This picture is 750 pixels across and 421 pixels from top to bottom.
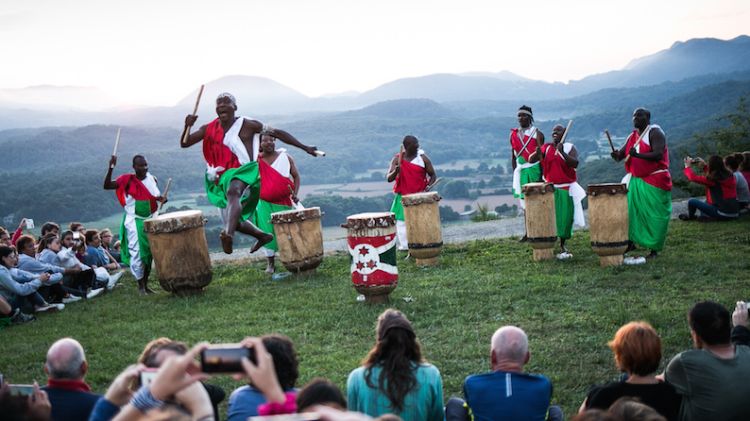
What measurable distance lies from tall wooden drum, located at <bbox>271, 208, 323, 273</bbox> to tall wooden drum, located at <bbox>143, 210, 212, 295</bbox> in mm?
1066

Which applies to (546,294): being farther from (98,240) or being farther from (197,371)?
(98,240)

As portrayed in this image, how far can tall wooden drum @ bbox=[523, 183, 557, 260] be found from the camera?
10.6 meters

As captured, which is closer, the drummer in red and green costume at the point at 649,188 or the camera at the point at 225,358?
the camera at the point at 225,358

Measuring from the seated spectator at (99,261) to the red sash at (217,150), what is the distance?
2325 millimetres

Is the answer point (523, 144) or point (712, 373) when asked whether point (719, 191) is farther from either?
point (712, 373)

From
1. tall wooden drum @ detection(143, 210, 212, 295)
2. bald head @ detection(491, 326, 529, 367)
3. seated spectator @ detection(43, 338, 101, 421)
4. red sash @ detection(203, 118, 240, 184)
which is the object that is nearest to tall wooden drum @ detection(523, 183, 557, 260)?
red sash @ detection(203, 118, 240, 184)

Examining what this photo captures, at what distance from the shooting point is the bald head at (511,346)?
4.33 meters

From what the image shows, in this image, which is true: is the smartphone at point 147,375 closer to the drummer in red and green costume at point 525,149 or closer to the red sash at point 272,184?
the red sash at point 272,184

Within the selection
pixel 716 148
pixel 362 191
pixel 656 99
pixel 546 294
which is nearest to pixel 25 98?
pixel 362 191

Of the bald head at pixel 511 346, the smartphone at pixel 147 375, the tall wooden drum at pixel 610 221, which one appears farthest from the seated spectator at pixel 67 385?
the tall wooden drum at pixel 610 221

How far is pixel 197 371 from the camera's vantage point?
3334mm

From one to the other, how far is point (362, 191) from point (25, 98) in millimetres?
58717

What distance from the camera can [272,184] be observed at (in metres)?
11.3

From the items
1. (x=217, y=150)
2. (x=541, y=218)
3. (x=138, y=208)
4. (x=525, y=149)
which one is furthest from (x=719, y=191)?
(x=138, y=208)
